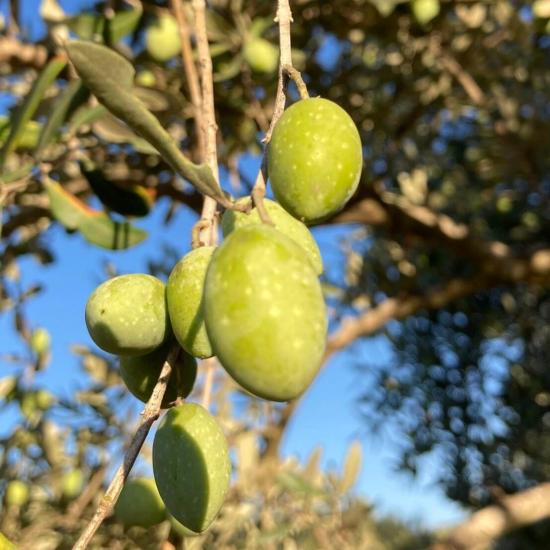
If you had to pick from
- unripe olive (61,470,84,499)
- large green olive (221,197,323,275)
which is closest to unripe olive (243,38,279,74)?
large green olive (221,197,323,275)

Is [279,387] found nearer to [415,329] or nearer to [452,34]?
[452,34]

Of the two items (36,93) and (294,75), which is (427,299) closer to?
(36,93)

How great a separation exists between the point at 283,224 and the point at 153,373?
28cm

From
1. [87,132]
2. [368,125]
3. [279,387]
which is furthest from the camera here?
[368,125]

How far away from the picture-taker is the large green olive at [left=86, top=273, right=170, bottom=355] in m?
0.88

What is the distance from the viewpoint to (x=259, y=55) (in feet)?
7.54

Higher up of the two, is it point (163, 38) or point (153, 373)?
point (153, 373)

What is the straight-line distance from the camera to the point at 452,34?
3.04 meters

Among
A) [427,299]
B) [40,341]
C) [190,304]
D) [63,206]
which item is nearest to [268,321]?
[190,304]

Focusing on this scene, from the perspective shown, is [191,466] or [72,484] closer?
[191,466]

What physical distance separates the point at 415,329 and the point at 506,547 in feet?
5.88

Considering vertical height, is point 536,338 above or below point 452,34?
below

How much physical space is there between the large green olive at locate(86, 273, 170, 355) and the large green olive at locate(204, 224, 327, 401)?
0.23 m

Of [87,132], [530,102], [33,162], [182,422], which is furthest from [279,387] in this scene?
[530,102]
